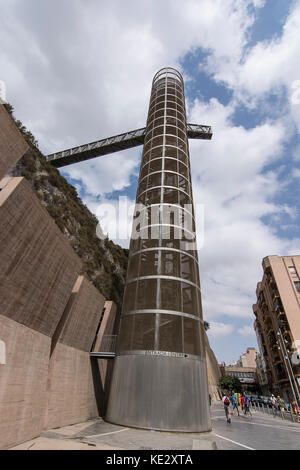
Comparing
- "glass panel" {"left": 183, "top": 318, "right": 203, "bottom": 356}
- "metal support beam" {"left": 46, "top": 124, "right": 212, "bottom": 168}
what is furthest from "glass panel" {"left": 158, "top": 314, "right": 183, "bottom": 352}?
"metal support beam" {"left": 46, "top": 124, "right": 212, "bottom": 168}

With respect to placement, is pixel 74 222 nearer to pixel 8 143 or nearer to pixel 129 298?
pixel 129 298

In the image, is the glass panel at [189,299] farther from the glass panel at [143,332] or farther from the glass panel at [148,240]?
the glass panel at [148,240]

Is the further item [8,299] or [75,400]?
[75,400]

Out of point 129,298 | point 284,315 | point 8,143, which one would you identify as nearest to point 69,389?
point 129,298

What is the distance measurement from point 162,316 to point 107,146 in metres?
39.7

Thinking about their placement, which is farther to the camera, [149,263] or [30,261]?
[149,263]

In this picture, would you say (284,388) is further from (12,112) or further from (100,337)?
(12,112)

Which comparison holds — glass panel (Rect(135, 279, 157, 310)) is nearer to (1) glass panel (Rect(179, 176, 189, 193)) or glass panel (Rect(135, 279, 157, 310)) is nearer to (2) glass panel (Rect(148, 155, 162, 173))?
(1) glass panel (Rect(179, 176, 189, 193))

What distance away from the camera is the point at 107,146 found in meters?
48.0

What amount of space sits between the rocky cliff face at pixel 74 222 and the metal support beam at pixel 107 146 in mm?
10397

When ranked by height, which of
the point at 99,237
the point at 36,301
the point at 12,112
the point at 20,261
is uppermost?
the point at 12,112
